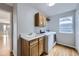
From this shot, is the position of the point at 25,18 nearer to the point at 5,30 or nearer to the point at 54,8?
the point at 5,30

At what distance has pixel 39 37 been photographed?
134 cm

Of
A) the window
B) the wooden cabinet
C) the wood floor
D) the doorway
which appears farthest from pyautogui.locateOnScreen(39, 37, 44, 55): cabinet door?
the doorway

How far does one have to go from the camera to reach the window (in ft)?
4.24

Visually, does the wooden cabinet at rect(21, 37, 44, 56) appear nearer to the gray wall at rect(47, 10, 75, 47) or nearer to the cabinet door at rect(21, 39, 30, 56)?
the cabinet door at rect(21, 39, 30, 56)

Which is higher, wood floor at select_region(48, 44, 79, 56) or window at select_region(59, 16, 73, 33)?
window at select_region(59, 16, 73, 33)

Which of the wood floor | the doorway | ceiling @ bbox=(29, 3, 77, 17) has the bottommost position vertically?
the wood floor

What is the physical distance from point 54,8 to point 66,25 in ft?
1.19

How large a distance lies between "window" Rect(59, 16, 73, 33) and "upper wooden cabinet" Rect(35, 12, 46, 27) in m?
0.30

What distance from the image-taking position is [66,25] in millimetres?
1339

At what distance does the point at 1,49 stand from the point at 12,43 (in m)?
0.19

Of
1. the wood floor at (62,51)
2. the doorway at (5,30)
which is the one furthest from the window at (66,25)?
the doorway at (5,30)

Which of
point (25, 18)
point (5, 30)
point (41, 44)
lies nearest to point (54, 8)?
point (25, 18)

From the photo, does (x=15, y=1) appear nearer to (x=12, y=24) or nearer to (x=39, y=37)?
(x=12, y=24)

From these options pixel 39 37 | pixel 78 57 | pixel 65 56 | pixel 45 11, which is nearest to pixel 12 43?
pixel 39 37
